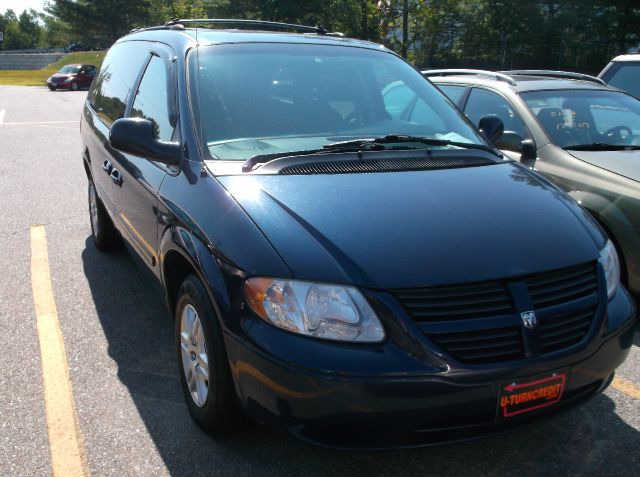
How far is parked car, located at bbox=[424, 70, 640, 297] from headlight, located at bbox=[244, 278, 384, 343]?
8.67 feet

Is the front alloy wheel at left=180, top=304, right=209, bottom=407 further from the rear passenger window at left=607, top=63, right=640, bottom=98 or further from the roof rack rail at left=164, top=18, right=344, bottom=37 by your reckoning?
the rear passenger window at left=607, top=63, right=640, bottom=98

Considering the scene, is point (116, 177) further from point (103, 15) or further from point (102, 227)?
point (103, 15)

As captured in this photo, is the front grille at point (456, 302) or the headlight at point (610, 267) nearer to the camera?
the front grille at point (456, 302)

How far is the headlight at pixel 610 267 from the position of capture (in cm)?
287

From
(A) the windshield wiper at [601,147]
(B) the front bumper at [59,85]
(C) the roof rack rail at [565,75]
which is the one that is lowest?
(B) the front bumper at [59,85]

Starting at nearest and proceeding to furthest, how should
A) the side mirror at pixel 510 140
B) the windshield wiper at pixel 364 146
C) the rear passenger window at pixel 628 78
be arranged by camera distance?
the windshield wiper at pixel 364 146 → the side mirror at pixel 510 140 → the rear passenger window at pixel 628 78

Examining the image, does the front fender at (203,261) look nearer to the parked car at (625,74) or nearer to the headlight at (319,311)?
the headlight at (319,311)

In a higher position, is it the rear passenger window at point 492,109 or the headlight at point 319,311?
the rear passenger window at point 492,109

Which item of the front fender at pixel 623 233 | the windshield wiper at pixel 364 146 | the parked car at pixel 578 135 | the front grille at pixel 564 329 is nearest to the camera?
the front grille at pixel 564 329

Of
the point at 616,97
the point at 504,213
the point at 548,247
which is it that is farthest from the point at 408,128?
the point at 616,97

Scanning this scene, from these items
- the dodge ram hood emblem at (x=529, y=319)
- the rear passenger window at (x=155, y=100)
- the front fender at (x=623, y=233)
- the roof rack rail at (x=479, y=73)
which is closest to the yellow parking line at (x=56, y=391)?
the rear passenger window at (x=155, y=100)

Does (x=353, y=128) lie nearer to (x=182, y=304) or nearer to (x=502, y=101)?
(x=182, y=304)

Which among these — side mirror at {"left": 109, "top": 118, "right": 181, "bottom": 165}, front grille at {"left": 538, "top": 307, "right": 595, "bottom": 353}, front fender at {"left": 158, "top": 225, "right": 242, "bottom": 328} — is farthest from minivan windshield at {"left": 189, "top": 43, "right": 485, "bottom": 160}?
front grille at {"left": 538, "top": 307, "right": 595, "bottom": 353}

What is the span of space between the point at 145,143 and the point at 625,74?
274 inches
